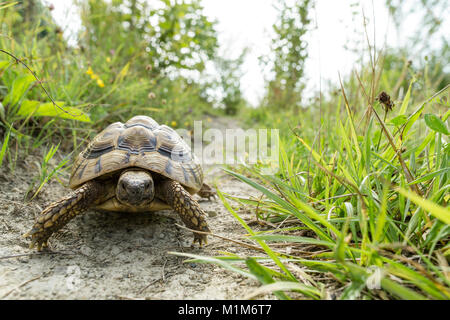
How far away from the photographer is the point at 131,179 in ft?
4.45

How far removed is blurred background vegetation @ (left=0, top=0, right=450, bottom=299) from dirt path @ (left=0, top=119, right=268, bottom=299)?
0.18m

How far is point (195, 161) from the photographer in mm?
1873

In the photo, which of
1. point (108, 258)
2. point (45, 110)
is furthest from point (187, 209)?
point (45, 110)

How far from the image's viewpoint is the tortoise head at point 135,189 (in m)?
1.33

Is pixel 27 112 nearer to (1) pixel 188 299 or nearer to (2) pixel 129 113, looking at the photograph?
(2) pixel 129 113

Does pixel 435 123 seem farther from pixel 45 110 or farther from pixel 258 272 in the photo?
pixel 45 110

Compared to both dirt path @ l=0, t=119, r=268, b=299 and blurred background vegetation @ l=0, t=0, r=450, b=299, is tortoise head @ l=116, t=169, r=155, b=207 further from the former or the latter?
blurred background vegetation @ l=0, t=0, r=450, b=299

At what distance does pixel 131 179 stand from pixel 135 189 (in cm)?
6

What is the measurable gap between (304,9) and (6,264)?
3.76m

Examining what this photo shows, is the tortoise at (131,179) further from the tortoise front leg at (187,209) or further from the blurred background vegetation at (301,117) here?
the blurred background vegetation at (301,117)

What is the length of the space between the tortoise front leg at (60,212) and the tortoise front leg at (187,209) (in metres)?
0.39

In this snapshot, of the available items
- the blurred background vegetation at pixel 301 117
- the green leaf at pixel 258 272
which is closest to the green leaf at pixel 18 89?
the blurred background vegetation at pixel 301 117
